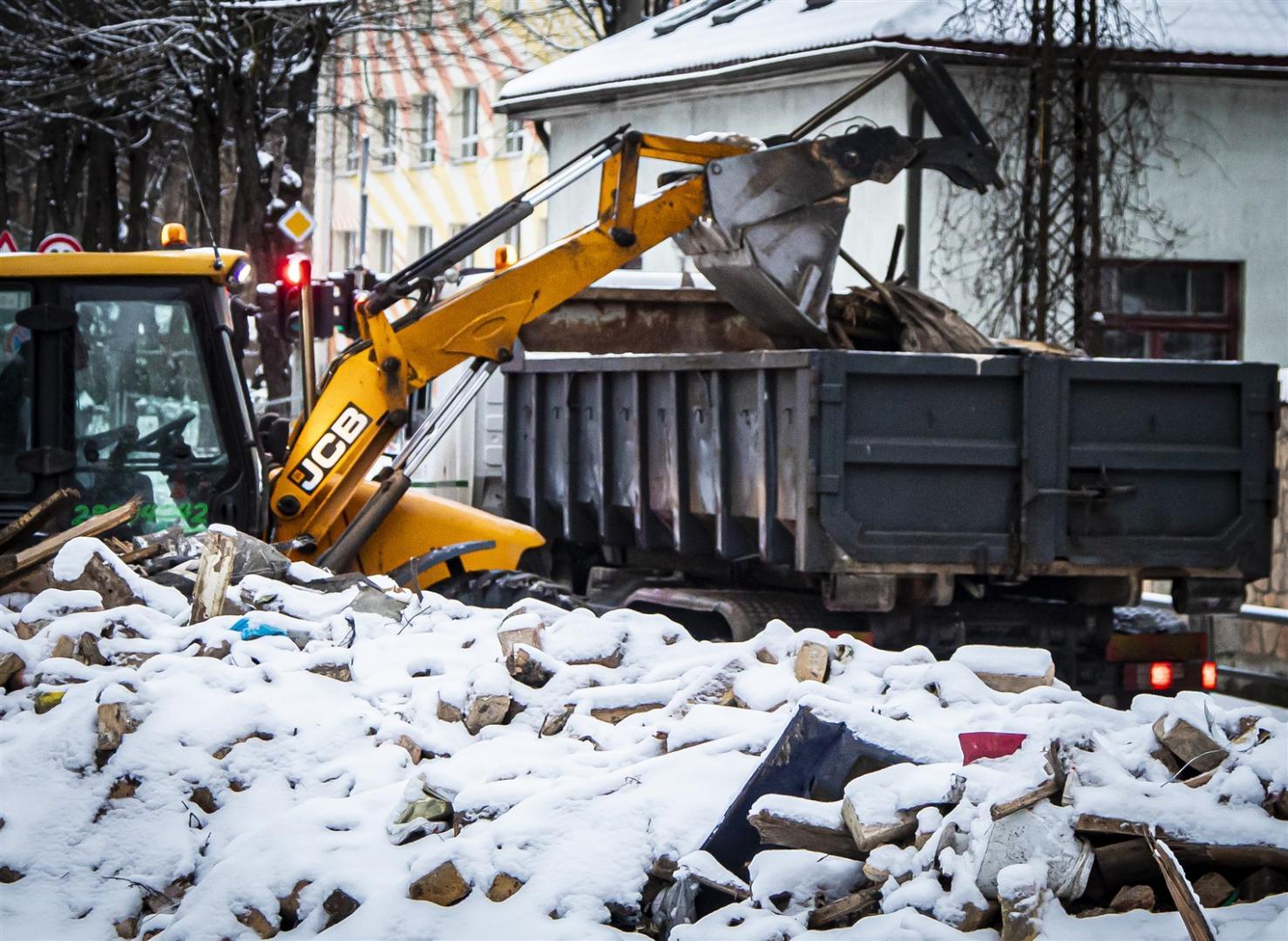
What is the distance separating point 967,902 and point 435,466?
26.9ft

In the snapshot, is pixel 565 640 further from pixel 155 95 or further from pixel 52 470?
pixel 155 95

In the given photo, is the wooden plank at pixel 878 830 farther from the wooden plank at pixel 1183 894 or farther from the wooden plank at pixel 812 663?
the wooden plank at pixel 812 663

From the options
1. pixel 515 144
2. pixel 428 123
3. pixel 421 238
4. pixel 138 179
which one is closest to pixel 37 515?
pixel 138 179

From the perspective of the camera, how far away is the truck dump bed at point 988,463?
7.98 meters

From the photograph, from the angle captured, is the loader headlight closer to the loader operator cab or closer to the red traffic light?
the loader operator cab

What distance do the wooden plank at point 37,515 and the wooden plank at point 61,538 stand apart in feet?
0.24

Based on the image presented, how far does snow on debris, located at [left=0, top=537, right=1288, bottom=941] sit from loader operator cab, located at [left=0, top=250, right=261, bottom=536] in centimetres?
137

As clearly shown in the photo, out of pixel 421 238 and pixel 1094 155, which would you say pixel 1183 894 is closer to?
pixel 1094 155

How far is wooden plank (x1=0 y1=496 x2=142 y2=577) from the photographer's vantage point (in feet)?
24.0

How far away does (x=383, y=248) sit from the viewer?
42875 millimetres

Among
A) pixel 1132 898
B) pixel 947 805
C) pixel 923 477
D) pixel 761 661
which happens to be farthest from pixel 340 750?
pixel 923 477

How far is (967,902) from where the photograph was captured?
4.48m

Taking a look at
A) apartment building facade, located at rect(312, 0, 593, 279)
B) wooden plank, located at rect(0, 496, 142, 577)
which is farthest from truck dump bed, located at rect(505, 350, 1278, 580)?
apartment building facade, located at rect(312, 0, 593, 279)

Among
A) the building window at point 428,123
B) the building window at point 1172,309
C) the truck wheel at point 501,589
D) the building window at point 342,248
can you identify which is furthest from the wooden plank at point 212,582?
the building window at point 342,248
